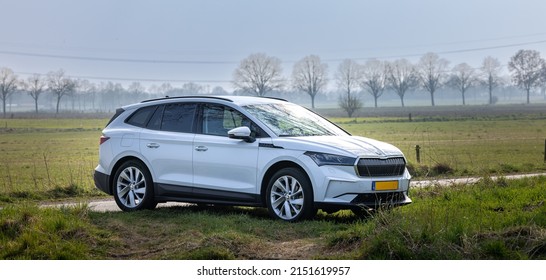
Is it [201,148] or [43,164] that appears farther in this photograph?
[43,164]

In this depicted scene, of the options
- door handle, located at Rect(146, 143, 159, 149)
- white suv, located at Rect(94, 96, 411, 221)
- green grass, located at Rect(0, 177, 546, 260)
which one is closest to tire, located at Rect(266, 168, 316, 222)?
white suv, located at Rect(94, 96, 411, 221)

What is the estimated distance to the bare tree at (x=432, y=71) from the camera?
17755 cm

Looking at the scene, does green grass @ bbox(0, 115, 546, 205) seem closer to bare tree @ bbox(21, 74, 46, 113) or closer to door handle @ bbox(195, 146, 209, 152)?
door handle @ bbox(195, 146, 209, 152)

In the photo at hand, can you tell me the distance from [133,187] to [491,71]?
181199 mm

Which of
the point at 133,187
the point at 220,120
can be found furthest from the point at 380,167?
the point at 133,187

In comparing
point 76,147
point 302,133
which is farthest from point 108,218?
point 76,147

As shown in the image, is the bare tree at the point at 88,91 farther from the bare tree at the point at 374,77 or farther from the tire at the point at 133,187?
the tire at the point at 133,187

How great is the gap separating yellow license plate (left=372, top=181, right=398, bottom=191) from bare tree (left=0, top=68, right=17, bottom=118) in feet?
409

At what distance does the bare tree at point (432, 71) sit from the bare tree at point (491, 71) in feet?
31.8

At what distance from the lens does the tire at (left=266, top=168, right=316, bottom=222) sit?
1026 cm

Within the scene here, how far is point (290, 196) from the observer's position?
34.2ft

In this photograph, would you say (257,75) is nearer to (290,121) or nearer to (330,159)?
(290,121)

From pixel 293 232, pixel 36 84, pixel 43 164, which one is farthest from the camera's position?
pixel 36 84

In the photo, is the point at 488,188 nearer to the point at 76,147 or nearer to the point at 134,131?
the point at 134,131
